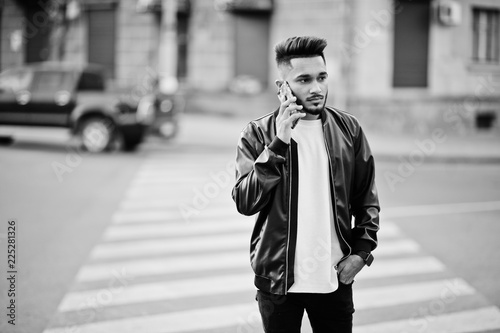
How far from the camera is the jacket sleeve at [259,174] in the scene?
257 cm

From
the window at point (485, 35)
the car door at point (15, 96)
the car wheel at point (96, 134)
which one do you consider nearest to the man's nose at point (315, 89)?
the car wheel at point (96, 134)

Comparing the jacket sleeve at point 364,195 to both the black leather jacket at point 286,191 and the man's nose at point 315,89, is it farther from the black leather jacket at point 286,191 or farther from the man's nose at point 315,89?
the man's nose at point 315,89

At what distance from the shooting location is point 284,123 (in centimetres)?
254

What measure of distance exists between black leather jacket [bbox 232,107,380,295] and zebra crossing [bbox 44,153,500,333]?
221cm

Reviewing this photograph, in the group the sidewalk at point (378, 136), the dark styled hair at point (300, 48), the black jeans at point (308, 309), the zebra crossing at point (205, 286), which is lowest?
the zebra crossing at point (205, 286)

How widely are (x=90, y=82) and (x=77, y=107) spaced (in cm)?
67

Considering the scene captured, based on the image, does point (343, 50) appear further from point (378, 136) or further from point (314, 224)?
point (314, 224)

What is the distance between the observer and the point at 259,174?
257 cm

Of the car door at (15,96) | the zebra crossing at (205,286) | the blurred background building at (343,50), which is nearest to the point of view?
the zebra crossing at (205,286)

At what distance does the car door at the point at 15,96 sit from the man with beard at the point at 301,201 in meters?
13.8

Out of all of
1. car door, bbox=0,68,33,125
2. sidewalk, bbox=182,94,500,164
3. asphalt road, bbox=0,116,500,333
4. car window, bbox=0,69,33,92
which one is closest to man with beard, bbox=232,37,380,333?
asphalt road, bbox=0,116,500,333

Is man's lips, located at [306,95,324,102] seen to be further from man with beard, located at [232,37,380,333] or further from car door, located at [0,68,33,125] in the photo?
car door, located at [0,68,33,125]

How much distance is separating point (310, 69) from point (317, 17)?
61.5 ft

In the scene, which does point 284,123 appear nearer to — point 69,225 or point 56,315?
point 56,315
